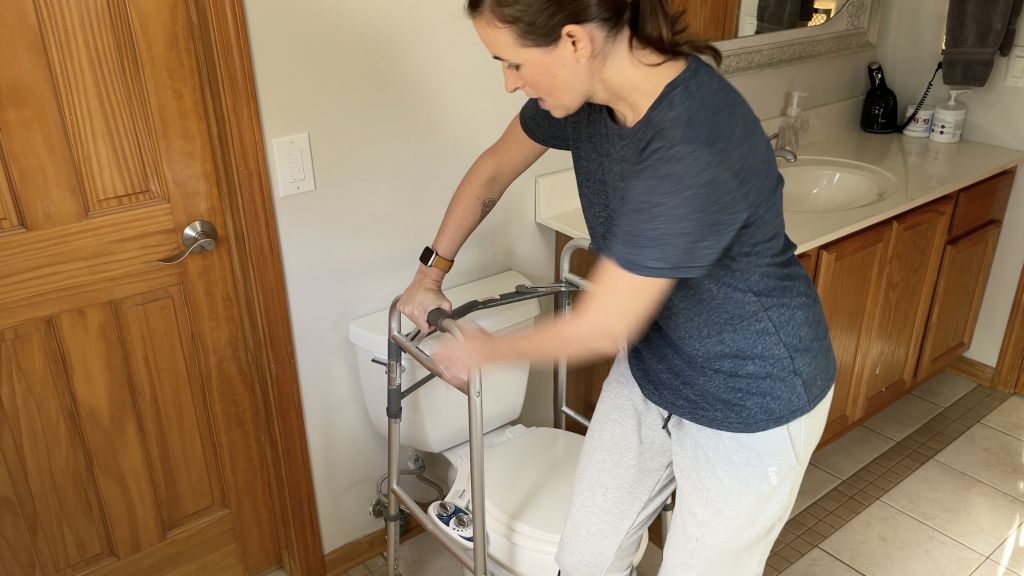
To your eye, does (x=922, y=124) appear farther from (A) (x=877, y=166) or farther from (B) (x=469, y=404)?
(B) (x=469, y=404)

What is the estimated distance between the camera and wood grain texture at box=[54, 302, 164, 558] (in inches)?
59.5

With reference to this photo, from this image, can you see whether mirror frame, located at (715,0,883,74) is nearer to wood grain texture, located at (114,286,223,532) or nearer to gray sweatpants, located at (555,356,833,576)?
gray sweatpants, located at (555,356,833,576)

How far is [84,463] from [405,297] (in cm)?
76

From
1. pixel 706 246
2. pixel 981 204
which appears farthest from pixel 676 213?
pixel 981 204

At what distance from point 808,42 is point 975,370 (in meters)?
1.30

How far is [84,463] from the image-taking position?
1.59 meters

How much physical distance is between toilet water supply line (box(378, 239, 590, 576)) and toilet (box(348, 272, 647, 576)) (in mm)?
70

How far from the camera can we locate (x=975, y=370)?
2.78 metres

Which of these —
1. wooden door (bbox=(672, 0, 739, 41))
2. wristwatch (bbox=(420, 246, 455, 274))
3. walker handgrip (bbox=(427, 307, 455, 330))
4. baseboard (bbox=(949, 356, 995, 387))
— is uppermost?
wooden door (bbox=(672, 0, 739, 41))

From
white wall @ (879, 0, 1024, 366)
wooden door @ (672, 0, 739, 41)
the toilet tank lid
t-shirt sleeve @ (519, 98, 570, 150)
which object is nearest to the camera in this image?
t-shirt sleeve @ (519, 98, 570, 150)

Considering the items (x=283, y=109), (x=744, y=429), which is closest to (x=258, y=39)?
(x=283, y=109)

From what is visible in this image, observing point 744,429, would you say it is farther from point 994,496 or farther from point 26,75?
point 994,496

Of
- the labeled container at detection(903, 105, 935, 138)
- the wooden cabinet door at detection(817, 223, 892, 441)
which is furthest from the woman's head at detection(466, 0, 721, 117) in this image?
the labeled container at detection(903, 105, 935, 138)

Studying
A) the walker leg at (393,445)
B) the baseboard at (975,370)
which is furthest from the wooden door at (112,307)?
the baseboard at (975,370)
